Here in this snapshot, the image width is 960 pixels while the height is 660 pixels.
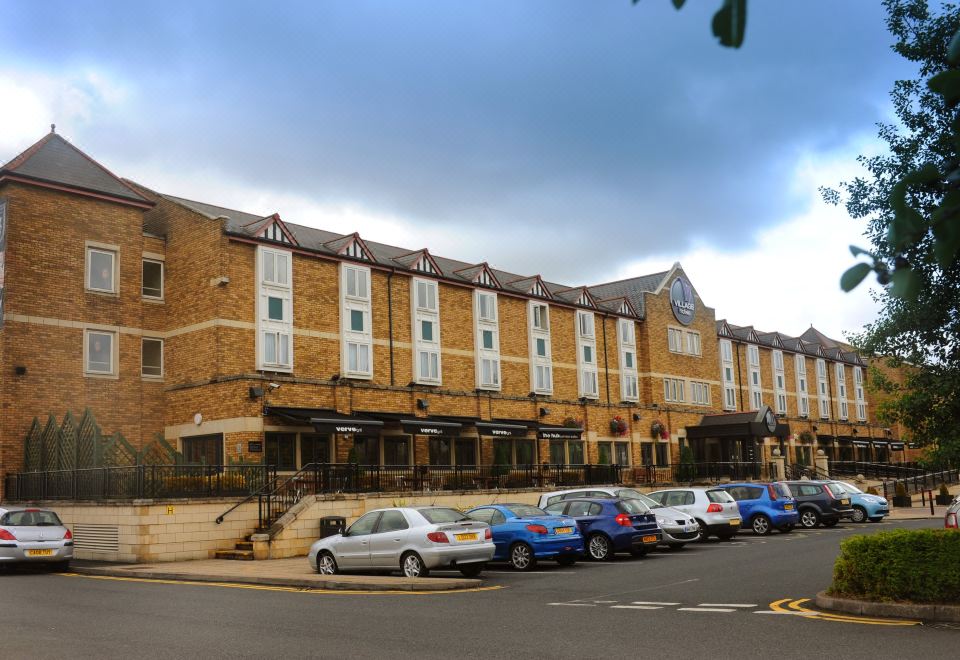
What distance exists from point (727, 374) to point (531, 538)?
138ft

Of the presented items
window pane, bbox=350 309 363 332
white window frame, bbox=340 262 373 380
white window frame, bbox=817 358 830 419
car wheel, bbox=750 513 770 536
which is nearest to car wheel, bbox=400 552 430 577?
car wheel, bbox=750 513 770 536

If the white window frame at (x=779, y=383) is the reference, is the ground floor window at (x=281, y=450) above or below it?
below

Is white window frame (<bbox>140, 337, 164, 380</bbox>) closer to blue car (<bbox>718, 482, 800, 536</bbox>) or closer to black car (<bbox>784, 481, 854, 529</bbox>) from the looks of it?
blue car (<bbox>718, 482, 800, 536</bbox>)

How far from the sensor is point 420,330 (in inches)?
1505

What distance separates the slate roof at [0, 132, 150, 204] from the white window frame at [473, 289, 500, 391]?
14452 millimetres

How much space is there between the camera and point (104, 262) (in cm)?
3244

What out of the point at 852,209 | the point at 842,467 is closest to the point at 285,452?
the point at 852,209

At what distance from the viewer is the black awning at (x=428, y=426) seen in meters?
34.0

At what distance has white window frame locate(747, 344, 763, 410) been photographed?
61.2m

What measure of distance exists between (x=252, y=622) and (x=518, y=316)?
32030 millimetres

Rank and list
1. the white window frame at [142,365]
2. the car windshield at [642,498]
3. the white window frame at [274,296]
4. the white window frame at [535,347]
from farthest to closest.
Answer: the white window frame at [535,347], the white window frame at [142,365], the white window frame at [274,296], the car windshield at [642,498]

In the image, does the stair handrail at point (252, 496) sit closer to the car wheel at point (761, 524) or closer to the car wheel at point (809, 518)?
the car wheel at point (761, 524)

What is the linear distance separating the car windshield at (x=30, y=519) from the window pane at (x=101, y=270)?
12165 millimetres

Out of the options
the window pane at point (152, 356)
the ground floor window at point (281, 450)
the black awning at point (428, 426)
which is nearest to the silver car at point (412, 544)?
the ground floor window at point (281, 450)
